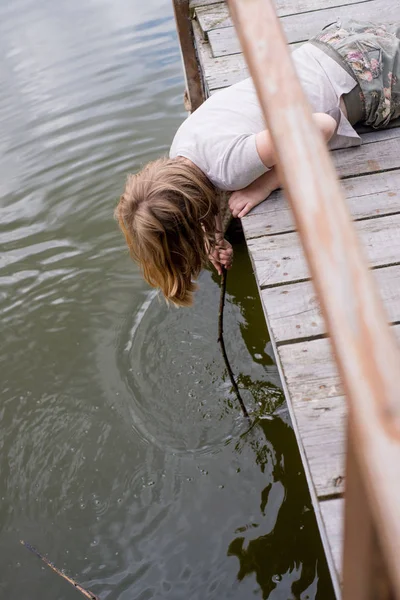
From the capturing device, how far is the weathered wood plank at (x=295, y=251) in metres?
2.00

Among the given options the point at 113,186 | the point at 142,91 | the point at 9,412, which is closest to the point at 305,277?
the point at 9,412

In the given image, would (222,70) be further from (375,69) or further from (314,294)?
(314,294)

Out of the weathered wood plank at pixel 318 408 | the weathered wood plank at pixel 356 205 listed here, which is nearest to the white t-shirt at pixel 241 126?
the weathered wood plank at pixel 356 205

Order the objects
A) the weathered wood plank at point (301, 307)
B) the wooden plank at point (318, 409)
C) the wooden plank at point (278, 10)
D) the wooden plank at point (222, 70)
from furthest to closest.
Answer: the wooden plank at point (278, 10) < the wooden plank at point (222, 70) < the weathered wood plank at point (301, 307) < the wooden plank at point (318, 409)

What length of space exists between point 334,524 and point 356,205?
1.21 meters

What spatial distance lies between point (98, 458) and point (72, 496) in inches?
7.7

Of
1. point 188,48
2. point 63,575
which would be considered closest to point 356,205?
point 63,575

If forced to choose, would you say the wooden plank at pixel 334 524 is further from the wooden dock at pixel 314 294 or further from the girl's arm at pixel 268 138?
the girl's arm at pixel 268 138

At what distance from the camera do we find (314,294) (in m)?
1.40

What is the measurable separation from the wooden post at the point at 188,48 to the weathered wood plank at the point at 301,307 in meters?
2.20

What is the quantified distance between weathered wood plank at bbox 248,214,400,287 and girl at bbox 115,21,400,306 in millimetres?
225

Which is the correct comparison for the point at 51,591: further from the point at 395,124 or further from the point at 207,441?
the point at 395,124

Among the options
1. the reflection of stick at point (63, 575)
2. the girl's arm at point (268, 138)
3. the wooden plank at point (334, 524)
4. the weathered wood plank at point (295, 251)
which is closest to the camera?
the wooden plank at point (334, 524)

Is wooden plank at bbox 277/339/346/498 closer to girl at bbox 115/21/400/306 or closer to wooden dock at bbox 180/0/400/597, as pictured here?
wooden dock at bbox 180/0/400/597
